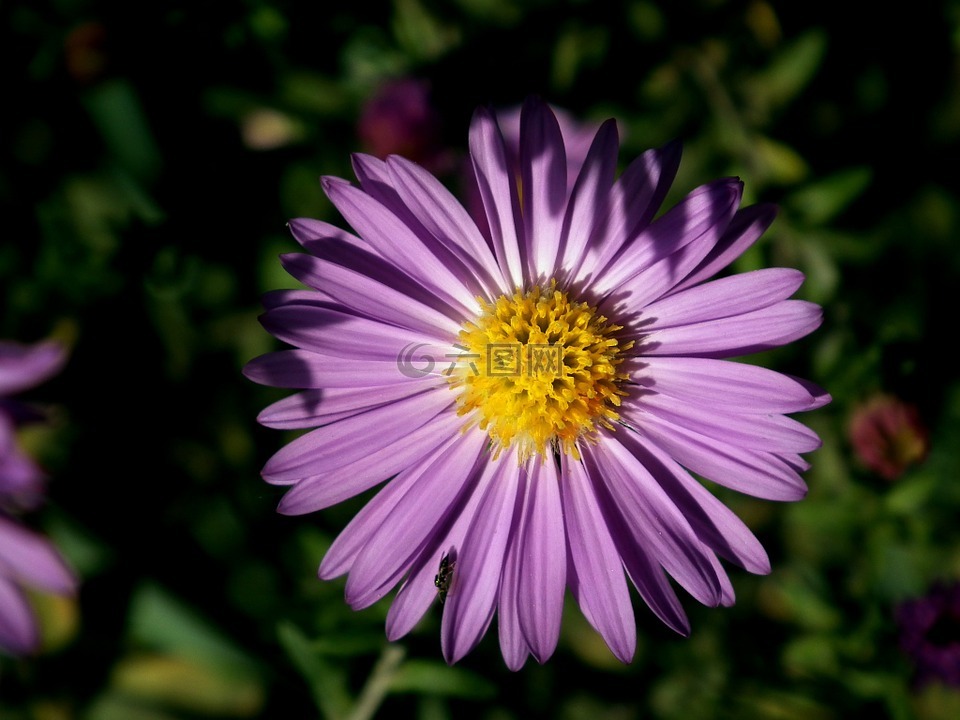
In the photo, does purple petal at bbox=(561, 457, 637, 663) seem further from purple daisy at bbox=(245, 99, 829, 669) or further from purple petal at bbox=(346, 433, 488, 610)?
purple petal at bbox=(346, 433, 488, 610)

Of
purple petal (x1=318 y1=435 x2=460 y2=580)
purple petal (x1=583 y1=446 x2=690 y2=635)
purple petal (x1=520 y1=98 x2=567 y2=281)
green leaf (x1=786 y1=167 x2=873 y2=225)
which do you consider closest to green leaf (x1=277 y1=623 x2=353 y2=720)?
purple petal (x1=318 y1=435 x2=460 y2=580)

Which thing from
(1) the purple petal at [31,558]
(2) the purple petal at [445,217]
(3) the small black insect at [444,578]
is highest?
(2) the purple petal at [445,217]

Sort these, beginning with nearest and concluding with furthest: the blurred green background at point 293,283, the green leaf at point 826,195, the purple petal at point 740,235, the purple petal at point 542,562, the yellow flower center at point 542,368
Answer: the purple petal at point 542,562 < the purple petal at point 740,235 < the yellow flower center at point 542,368 < the green leaf at point 826,195 < the blurred green background at point 293,283

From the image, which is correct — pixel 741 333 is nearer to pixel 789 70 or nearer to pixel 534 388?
pixel 534 388

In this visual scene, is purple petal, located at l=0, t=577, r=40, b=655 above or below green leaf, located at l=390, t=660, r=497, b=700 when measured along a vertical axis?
above

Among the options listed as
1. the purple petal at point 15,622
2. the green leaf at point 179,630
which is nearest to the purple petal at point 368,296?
the purple petal at point 15,622

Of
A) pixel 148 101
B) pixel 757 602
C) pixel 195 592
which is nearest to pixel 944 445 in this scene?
pixel 757 602

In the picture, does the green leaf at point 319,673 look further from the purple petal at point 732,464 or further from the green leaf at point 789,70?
the green leaf at point 789,70
